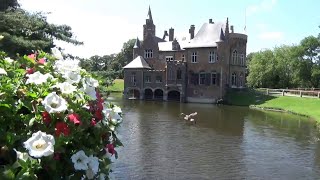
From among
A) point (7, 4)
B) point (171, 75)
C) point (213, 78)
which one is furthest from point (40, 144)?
point (171, 75)

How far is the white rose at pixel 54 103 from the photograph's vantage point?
3307 mm

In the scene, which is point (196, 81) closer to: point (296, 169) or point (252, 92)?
point (252, 92)

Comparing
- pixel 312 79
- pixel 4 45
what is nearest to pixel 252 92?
pixel 312 79

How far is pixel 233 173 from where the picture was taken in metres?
16.8

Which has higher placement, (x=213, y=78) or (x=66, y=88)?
(x=213, y=78)

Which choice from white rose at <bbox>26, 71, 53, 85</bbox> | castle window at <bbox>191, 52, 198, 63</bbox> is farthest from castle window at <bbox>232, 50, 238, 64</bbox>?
white rose at <bbox>26, 71, 53, 85</bbox>

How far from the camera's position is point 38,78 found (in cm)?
371

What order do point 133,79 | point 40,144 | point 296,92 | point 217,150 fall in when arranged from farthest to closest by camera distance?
1. point 133,79
2. point 296,92
3. point 217,150
4. point 40,144

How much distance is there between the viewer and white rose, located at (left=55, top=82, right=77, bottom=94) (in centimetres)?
361

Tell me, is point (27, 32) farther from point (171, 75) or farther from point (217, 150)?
point (171, 75)

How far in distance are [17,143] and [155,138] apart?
867 inches

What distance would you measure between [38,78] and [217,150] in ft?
61.5

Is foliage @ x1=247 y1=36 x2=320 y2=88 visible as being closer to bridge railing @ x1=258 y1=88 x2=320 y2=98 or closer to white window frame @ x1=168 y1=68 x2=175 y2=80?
bridge railing @ x1=258 y1=88 x2=320 y2=98

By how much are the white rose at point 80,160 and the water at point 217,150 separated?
12091mm
